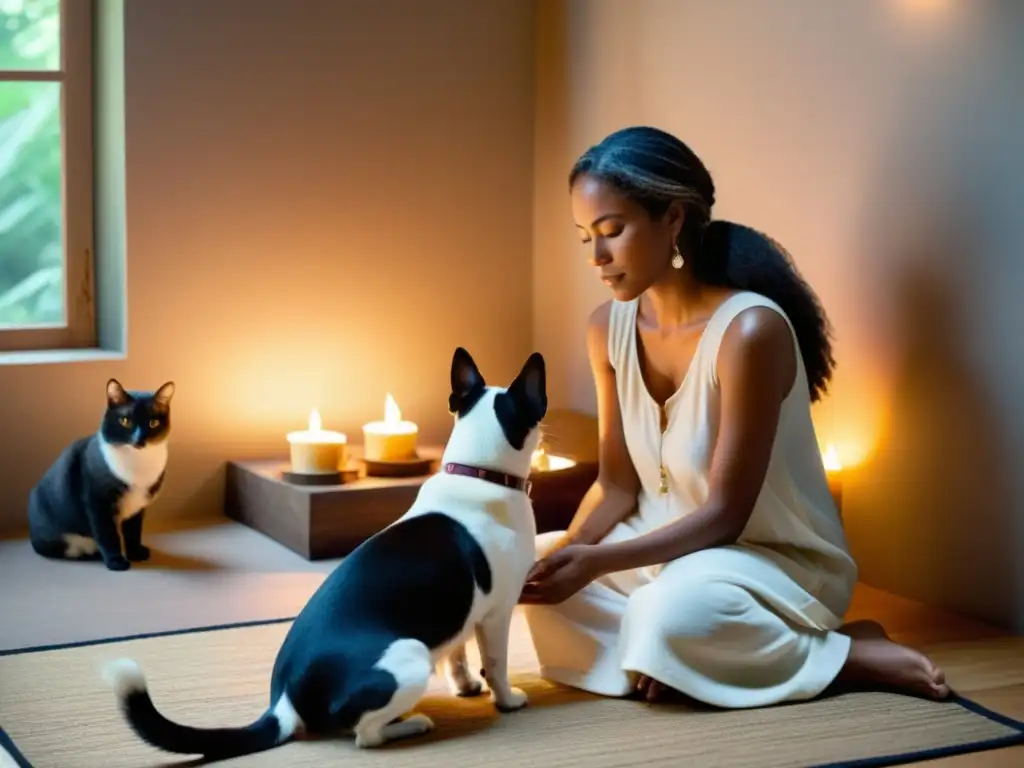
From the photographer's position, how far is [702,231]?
96.7 inches

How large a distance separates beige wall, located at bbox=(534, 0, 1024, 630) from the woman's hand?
0.89 m

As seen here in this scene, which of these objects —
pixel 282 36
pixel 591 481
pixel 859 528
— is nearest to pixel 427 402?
pixel 591 481

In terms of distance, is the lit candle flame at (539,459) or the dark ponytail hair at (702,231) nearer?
the dark ponytail hair at (702,231)

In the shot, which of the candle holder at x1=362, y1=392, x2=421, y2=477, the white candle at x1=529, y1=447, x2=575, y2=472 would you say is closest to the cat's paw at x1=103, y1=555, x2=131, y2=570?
the candle holder at x1=362, y1=392, x2=421, y2=477

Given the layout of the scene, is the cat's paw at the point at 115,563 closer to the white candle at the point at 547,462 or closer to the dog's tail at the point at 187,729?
the white candle at the point at 547,462

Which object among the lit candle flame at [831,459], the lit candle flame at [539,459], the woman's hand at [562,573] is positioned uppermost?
the lit candle flame at [831,459]

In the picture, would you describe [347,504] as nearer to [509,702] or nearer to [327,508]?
[327,508]

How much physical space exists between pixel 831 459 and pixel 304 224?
152 centimetres

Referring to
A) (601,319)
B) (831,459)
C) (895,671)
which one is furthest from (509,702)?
(831,459)

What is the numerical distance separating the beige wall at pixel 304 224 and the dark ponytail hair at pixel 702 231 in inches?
58.9

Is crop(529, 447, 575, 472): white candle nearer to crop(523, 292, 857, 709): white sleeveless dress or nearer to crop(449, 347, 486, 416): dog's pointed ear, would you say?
crop(523, 292, 857, 709): white sleeveless dress

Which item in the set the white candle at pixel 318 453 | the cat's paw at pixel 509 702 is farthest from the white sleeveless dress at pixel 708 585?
the white candle at pixel 318 453

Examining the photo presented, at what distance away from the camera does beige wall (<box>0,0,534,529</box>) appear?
3559 mm

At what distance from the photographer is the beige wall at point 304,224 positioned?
11.7 ft
